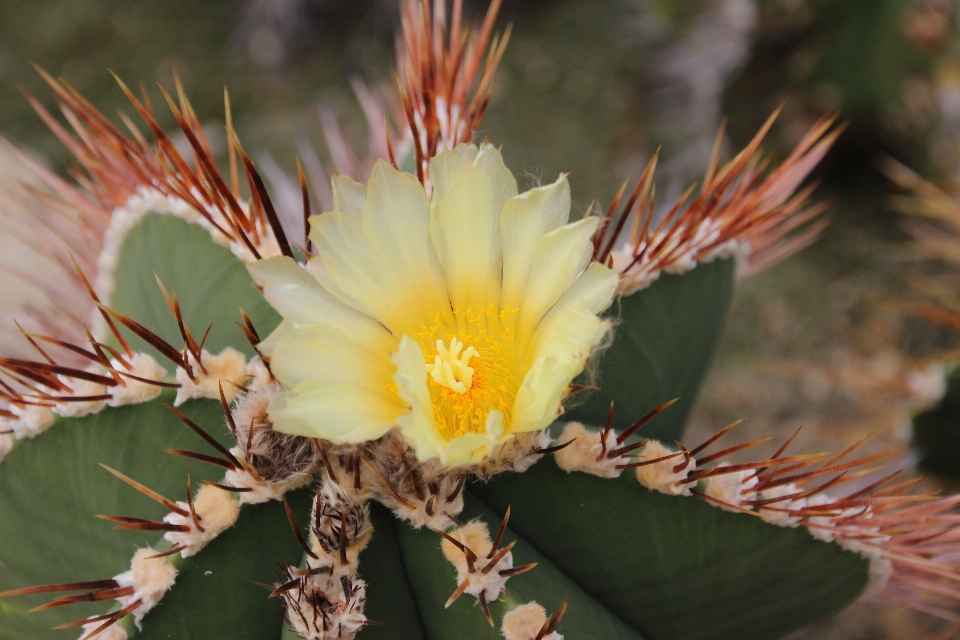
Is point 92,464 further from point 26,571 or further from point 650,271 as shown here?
point 650,271

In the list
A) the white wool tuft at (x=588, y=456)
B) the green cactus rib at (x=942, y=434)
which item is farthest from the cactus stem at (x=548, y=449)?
the green cactus rib at (x=942, y=434)

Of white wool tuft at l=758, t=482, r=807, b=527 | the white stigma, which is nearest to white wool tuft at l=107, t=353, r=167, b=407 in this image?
the white stigma

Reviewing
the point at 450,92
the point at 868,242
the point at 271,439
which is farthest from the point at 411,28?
the point at 868,242

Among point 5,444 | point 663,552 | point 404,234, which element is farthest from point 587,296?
point 5,444

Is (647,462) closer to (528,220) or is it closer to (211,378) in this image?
(528,220)

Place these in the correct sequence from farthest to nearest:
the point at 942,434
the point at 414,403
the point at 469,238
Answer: the point at 942,434 → the point at 469,238 → the point at 414,403

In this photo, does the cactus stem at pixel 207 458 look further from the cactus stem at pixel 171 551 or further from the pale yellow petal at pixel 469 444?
the pale yellow petal at pixel 469 444
